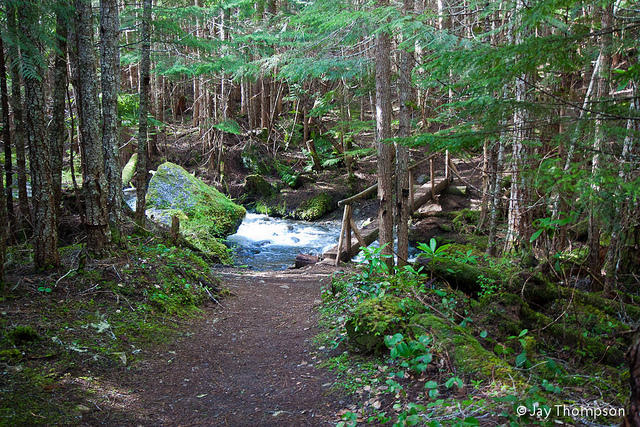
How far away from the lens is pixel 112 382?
3.83 m

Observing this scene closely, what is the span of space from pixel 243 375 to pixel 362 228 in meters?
8.17

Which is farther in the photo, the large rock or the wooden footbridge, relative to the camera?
the large rock

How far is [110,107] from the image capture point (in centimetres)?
643

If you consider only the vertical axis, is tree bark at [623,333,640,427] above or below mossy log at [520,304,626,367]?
above

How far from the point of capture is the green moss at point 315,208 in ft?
54.1

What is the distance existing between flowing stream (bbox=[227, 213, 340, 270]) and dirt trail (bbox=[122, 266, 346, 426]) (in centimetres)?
527

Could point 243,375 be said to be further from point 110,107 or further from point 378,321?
point 110,107

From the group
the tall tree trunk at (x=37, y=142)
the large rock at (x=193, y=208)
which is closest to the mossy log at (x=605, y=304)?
the tall tree trunk at (x=37, y=142)

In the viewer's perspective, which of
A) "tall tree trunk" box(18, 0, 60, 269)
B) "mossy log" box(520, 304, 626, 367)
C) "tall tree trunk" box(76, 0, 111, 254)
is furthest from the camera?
"tall tree trunk" box(76, 0, 111, 254)

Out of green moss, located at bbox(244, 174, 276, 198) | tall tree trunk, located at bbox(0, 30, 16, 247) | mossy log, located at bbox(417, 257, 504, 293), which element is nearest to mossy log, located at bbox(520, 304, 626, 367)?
mossy log, located at bbox(417, 257, 504, 293)

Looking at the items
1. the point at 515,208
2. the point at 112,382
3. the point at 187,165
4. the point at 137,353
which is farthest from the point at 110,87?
the point at 187,165

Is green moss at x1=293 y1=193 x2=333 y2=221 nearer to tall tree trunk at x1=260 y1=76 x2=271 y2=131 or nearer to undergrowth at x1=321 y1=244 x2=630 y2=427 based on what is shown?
tall tree trunk at x1=260 y1=76 x2=271 y2=131

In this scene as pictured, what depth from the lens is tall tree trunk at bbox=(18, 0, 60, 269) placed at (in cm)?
439

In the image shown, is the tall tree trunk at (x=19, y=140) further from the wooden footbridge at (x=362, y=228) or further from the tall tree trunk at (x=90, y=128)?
the wooden footbridge at (x=362, y=228)
